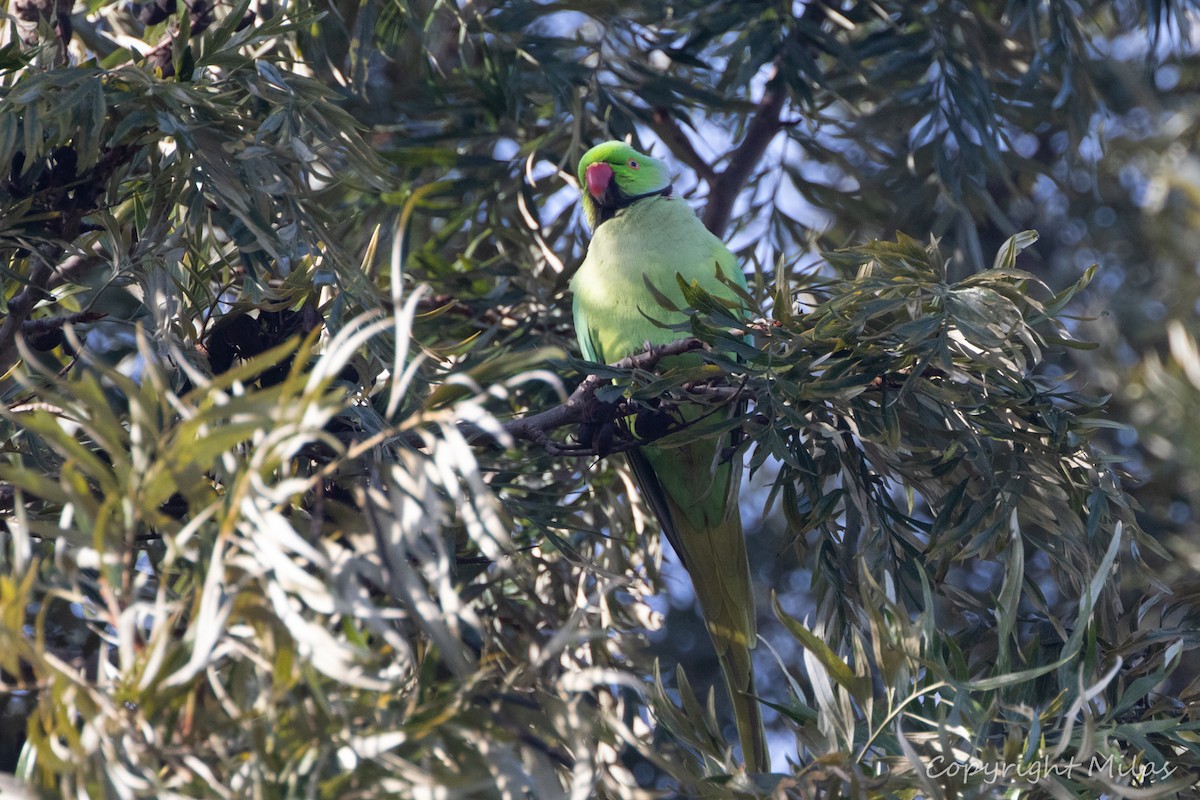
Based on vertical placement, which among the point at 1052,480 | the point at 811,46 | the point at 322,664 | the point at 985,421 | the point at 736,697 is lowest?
the point at 736,697

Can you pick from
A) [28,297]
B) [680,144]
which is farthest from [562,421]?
[680,144]

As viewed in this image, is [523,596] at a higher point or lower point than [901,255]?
lower

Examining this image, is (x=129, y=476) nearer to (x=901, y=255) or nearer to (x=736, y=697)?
(x=901, y=255)

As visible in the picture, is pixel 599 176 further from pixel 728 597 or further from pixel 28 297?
pixel 28 297

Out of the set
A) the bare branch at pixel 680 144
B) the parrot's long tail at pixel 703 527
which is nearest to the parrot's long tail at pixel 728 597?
the parrot's long tail at pixel 703 527

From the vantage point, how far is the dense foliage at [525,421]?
0.99 meters

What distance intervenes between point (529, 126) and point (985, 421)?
1534 millimetres

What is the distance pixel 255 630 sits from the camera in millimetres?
997

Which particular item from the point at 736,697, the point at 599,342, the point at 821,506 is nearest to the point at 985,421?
the point at 821,506

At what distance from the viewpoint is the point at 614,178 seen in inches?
107

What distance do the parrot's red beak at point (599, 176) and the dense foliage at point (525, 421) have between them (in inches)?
3.6

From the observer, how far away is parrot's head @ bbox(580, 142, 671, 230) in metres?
2.69

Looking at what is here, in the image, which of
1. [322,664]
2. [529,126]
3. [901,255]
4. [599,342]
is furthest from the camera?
[529,126]
